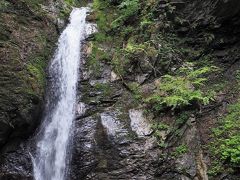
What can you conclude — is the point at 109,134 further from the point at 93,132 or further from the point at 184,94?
the point at 184,94

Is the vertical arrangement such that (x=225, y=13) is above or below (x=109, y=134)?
above

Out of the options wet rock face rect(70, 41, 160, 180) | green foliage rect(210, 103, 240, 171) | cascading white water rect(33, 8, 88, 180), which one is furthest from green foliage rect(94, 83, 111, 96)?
green foliage rect(210, 103, 240, 171)

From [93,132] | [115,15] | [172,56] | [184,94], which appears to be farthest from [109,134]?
[115,15]

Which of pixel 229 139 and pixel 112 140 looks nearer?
pixel 229 139

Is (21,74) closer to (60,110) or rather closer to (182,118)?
(60,110)

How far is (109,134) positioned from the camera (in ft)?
30.1

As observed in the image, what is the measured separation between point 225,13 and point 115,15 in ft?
16.2

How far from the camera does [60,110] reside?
10.3m

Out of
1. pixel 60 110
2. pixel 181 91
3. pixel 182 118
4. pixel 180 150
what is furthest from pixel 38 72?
pixel 180 150

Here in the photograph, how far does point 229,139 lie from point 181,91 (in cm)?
178

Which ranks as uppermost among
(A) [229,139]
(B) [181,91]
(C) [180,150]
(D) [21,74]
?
(D) [21,74]

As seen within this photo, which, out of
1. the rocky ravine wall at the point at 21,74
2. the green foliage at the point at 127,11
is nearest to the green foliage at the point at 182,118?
the rocky ravine wall at the point at 21,74

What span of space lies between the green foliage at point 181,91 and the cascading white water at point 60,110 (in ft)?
8.36

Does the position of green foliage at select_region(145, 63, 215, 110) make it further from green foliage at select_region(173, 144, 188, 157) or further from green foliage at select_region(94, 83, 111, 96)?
green foliage at select_region(94, 83, 111, 96)
